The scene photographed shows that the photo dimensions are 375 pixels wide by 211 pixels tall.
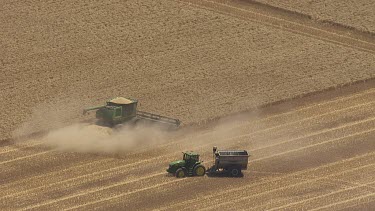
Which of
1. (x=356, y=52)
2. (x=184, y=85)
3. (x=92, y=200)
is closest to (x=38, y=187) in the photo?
(x=92, y=200)

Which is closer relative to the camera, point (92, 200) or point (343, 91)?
point (92, 200)

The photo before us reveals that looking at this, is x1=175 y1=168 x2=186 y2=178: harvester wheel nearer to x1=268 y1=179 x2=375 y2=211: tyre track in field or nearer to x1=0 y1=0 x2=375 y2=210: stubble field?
x1=0 y1=0 x2=375 y2=210: stubble field

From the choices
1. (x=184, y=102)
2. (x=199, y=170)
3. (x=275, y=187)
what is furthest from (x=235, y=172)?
(x=184, y=102)

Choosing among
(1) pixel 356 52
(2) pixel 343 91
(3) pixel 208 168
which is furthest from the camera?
(1) pixel 356 52

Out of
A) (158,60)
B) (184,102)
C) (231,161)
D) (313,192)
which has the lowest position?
(313,192)

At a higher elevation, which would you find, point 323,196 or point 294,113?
point 294,113

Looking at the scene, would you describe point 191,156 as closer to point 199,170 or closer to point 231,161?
point 199,170

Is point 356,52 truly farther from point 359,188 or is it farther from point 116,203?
point 116,203
